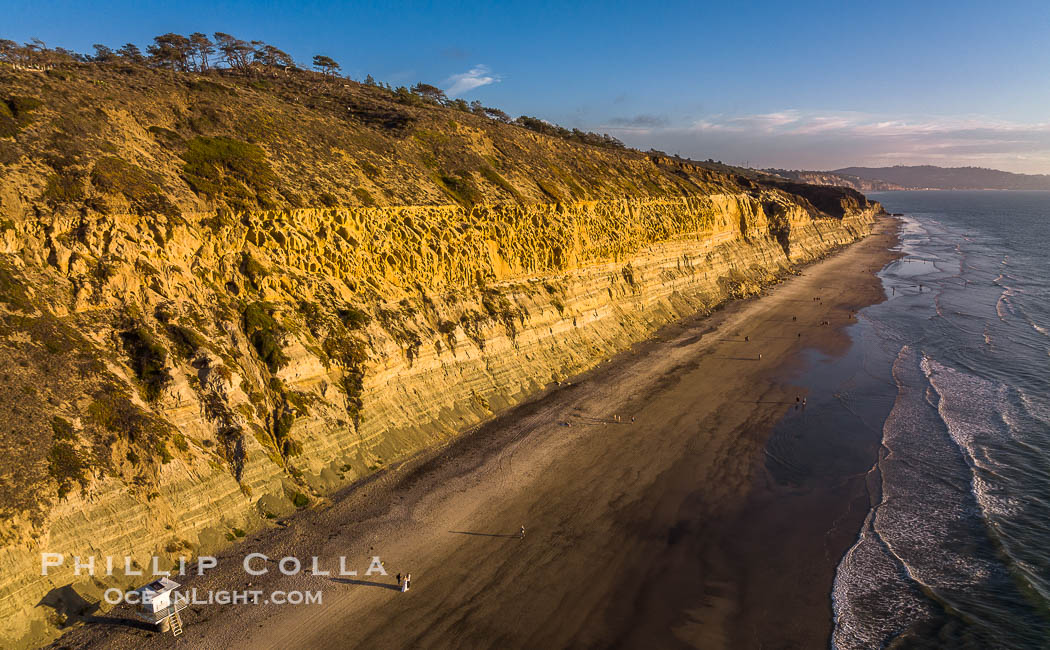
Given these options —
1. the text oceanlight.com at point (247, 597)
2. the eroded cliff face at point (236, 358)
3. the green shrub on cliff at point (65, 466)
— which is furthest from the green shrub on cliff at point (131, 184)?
the text oceanlight.com at point (247, 597)

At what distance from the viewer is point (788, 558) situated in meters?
19.7

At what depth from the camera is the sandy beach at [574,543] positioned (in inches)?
651

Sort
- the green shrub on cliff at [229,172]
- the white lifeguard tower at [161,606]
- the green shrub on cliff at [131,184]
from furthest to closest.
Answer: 1. the green shrub on cliff at [229,172]
2. the green shrub on cliff at [131,184]
3. the white lifeguard tower at [161,606]

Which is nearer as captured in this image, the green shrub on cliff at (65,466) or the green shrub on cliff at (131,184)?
the green shrub on cliff at (65,466)

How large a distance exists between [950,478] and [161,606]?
32.5m

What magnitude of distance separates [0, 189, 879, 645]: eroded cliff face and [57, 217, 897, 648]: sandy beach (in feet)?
6.58

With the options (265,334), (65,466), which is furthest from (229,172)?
(65,466)

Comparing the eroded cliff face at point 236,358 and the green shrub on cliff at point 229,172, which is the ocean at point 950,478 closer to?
the eroded cliff face at point 236,358

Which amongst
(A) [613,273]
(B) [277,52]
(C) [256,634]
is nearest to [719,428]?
(A) [613,273]

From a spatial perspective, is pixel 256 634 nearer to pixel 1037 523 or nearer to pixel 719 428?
pixel 719 428

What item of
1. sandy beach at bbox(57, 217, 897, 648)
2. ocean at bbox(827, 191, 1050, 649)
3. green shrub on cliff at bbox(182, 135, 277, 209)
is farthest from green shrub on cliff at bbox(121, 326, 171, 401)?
ocean at bbox(827, 191, 1050, 649)

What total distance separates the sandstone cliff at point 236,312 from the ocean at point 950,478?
18533mm

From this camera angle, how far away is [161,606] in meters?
15.7

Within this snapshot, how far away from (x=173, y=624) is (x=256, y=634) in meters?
2.51
